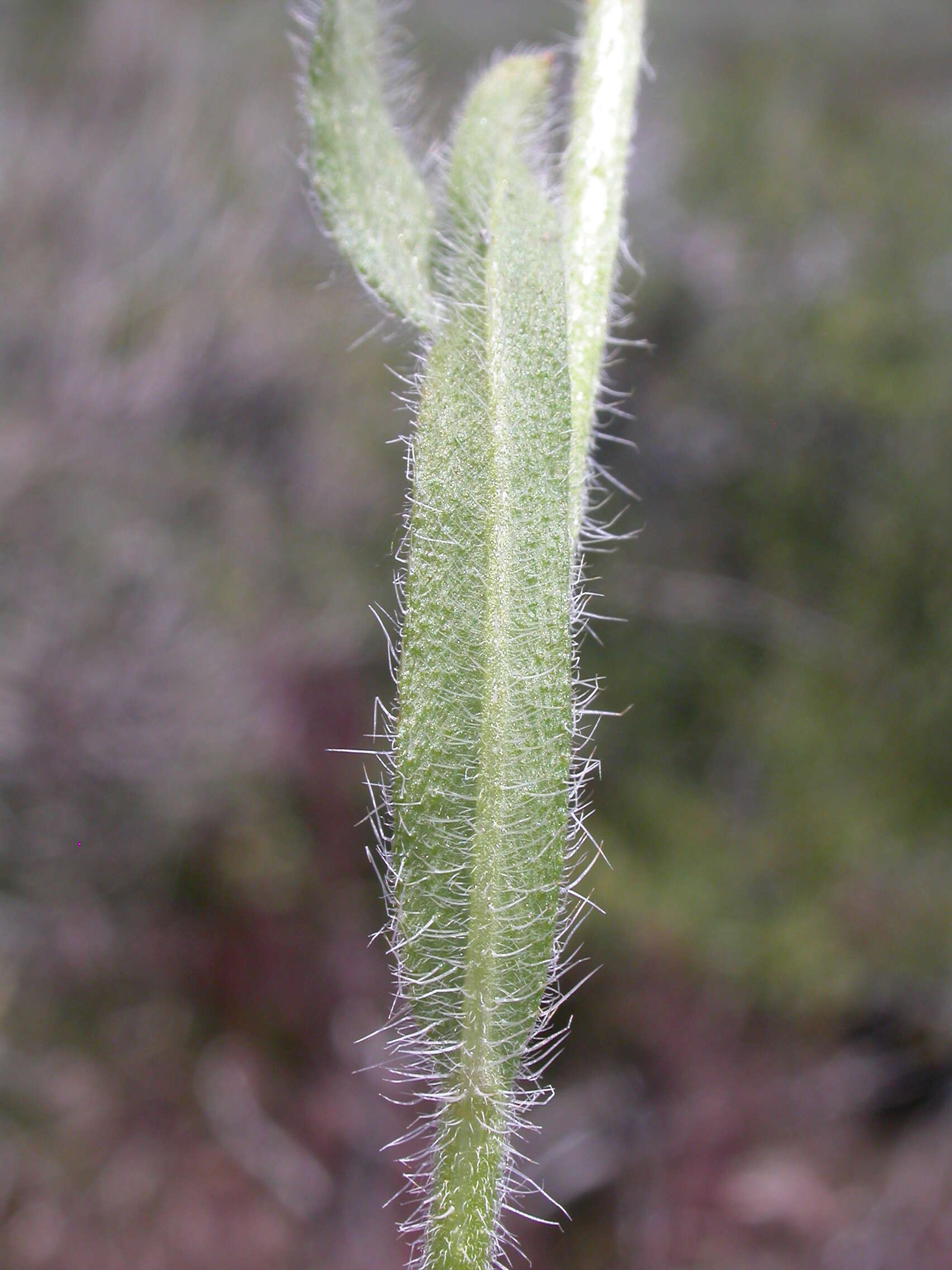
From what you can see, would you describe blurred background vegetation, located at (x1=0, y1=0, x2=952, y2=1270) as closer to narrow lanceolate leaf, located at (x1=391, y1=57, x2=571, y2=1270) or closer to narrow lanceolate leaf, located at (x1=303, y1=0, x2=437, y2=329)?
narrow lanceolate leaf, located at (x1=303, y1=0, x2=437, y2=329)

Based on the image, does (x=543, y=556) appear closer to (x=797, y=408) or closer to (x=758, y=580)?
(x=758, y=580)

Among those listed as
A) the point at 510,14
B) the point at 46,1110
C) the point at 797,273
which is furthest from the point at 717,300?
the point at 46,1110

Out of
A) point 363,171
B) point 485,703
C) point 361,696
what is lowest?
point 361,696

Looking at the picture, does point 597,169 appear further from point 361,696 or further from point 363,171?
point 361,696

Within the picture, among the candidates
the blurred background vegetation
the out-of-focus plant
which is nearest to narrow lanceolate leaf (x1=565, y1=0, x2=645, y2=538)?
the out-of-focus plant

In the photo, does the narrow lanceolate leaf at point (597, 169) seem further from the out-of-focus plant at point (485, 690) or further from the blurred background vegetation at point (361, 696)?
the blurred background vegetation at point (361, 696)

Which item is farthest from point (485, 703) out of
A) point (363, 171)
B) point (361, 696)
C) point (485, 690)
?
point (361, 696)

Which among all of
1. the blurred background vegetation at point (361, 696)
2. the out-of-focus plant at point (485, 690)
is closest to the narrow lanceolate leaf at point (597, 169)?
the out-of-focus plant at point (485, 690)
